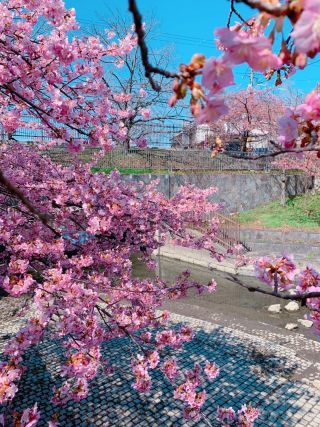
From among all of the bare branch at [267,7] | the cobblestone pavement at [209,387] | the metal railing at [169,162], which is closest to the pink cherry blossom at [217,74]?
the bare branch at [267,7]

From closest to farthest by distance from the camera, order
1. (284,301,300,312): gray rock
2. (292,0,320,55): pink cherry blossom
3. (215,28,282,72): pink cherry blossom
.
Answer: (292,0,320,55): pink cherry blossom, (215,28,282,72): pink cherry blossom, (284,301,300,312): gray rock

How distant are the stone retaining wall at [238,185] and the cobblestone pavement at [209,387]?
41.3 ft

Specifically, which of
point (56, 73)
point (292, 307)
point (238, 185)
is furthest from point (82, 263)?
point (238, 185)

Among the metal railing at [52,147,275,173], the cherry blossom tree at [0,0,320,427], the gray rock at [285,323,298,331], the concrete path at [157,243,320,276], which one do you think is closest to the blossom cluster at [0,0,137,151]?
the cherry blossom tree at [0,0,320,427]

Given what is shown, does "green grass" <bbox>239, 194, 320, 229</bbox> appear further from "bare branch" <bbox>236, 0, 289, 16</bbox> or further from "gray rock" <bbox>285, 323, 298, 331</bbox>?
"bare branch" <bbox>236, 0, 289, 16</bbox>

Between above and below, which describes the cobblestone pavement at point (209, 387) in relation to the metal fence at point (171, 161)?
below

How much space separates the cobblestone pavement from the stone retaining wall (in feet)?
41.3

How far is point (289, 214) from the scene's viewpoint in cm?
1861

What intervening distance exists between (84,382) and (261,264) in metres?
2.10

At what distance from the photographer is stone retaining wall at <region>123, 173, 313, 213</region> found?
19703mm

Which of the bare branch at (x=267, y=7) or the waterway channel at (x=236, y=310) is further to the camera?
the waterway channel at (x=236, y=310)

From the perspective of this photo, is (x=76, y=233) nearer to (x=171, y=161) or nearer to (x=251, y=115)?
(x=171, y=161)

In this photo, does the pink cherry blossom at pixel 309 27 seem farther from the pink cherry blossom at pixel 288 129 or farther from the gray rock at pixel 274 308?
the gray rock at pixel 274 308

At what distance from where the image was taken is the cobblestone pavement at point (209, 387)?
5.07m
